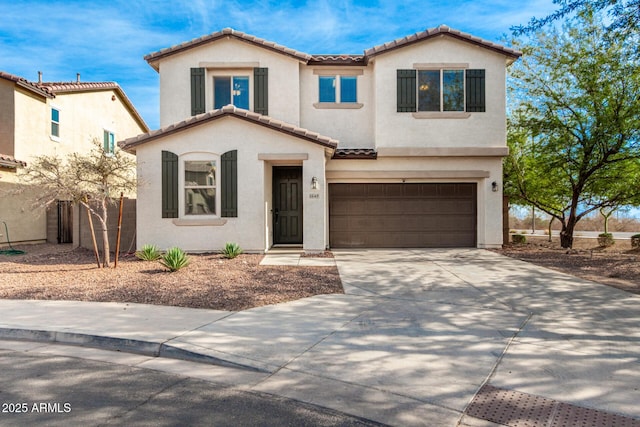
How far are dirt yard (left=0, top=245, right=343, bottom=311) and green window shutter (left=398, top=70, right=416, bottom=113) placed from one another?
272 inches

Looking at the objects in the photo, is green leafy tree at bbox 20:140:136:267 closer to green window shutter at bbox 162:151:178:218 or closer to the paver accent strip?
green window shutter at bbox 162:151:178:218

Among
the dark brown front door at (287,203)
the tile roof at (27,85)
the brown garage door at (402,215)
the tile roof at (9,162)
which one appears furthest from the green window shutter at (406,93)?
the tile roof at (27,85)

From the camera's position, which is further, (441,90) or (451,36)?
(441,90)

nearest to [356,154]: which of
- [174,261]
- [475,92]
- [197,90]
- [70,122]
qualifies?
A: [475,92]

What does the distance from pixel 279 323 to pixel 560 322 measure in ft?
13.4

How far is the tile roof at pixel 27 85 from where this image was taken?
51.9ft

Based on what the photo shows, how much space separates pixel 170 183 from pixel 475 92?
10.5m

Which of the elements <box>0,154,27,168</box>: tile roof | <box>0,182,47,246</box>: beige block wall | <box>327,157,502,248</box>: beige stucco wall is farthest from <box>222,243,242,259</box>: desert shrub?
<box>0,154,27,168</box>: tile roof

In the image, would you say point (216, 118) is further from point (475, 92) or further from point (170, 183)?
point (475, 92)

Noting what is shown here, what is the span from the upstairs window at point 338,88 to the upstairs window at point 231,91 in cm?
269

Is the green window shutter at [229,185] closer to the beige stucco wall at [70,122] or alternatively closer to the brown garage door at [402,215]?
the brown garage door at [402,215]

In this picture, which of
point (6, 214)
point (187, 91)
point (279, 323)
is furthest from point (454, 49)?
point (6, 214)

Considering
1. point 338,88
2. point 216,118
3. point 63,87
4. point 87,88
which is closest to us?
point 216,118

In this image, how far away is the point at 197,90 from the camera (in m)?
14.8
